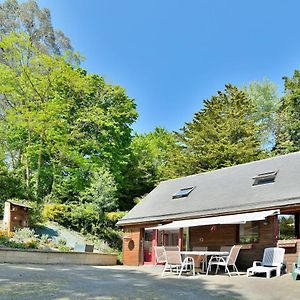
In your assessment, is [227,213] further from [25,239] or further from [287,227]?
[25,239]

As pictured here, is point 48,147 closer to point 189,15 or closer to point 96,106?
point 96,106

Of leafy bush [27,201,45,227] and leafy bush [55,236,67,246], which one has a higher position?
leafy bush [27,201,45,227]

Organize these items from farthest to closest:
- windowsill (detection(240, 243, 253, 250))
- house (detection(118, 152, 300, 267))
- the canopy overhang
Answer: windowsill (detection(240, 243, 253, 250)) < house (detection(118, 152, 300, 267)) < the canopy overhang

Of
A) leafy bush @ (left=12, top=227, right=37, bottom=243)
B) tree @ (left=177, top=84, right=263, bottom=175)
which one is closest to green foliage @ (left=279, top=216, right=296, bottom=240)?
leafy bush @ (left=12, top=227, right=37, bottom=243)

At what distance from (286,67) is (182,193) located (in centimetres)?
2350

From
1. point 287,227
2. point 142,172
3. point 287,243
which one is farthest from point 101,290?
point 142,172

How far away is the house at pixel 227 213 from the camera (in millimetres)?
14648

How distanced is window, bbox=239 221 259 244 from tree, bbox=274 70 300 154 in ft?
58.0

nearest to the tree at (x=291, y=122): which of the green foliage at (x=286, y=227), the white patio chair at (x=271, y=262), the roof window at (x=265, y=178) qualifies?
the roof window at (x=265, y=178)

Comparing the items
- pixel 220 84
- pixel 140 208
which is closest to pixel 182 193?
pixel 140 208

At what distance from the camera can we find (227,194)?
17.6 metres

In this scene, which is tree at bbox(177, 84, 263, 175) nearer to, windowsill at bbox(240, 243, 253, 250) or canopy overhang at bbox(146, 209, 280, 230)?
canopy overhang at bbox(146, 209, 280, 230)

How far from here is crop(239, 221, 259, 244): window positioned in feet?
51.9

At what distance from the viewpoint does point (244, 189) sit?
17.3 m
